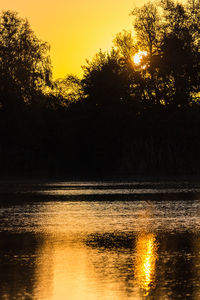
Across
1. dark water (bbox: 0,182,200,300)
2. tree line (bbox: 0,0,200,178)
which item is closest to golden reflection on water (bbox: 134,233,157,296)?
dark water (bbox: 0,182,200,300)

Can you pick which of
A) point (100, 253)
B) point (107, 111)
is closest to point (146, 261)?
point (100, 253)

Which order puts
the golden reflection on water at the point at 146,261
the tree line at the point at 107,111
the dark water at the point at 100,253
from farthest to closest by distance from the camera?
the tree line at the point at 107,111 → the golden reflection on water at the point at 146,261 → the dark water at the point at 100,253

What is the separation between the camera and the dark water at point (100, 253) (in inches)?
510

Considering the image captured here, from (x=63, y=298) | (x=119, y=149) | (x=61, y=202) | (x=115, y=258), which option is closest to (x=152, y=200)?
(x=61, y=202)

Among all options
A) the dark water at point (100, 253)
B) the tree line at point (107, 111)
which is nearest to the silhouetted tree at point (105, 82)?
the tree line at point (107, 111)

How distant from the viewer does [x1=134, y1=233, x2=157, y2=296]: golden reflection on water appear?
44.4 ft

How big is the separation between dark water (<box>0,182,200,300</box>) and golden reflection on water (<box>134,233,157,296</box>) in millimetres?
15

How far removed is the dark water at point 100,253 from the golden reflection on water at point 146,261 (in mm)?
15

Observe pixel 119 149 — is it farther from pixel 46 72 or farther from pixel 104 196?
pixel 104 196

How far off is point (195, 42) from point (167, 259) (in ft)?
245

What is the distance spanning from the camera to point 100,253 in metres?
17.9

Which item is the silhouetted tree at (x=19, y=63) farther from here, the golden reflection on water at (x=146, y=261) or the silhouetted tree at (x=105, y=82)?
the golden reflection on water at (x=146, y=261)

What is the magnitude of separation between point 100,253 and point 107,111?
6896 cm

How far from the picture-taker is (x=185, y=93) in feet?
291
